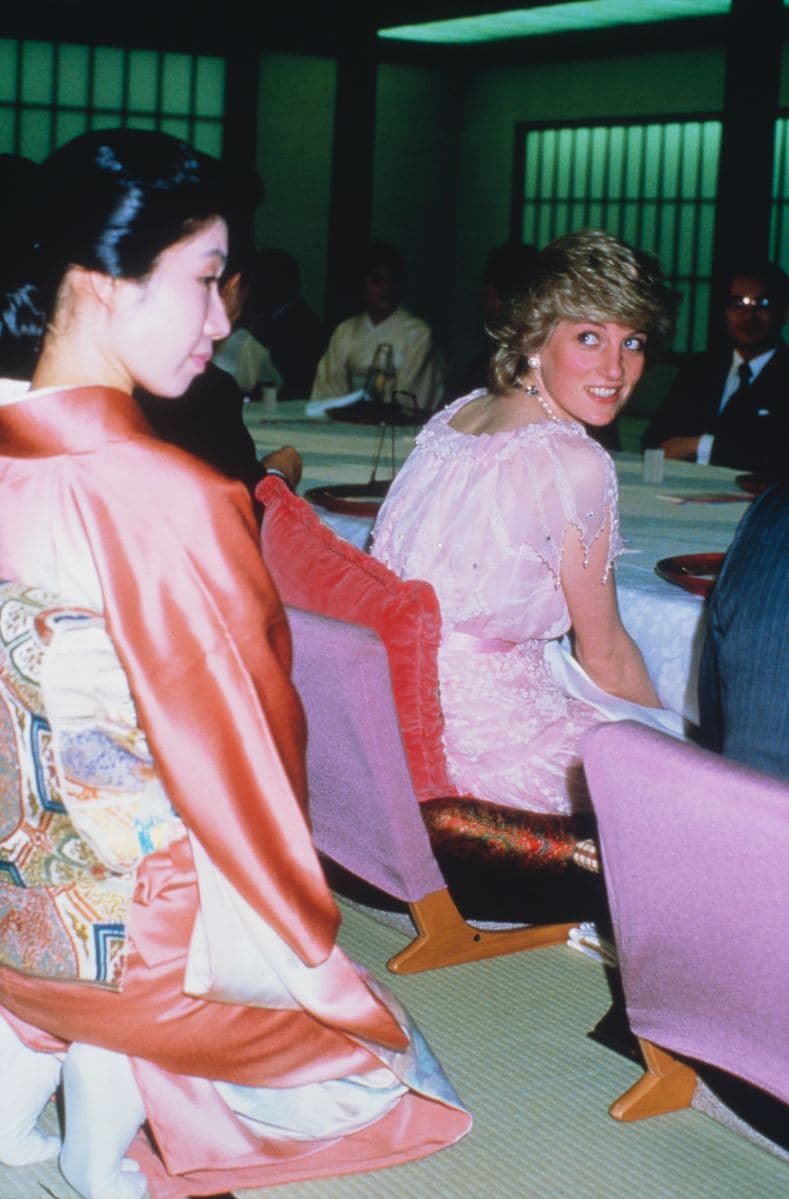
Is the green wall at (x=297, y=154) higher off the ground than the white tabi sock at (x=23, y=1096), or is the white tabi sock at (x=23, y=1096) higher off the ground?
the green wall at (x=297, y=154)

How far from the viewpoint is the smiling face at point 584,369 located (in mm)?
2338

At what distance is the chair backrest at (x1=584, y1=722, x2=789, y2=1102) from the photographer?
1358 mm

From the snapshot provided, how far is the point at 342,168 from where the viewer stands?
317 inches

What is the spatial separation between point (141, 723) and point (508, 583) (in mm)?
935

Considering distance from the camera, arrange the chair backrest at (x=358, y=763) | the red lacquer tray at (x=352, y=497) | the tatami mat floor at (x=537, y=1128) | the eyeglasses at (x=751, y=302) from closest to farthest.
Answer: the tatami mat floor at (x=537, y=1128) → the chair backrest at (x=358, y=763) → the red lacquer tray at (x=352, y=497) → the eyeglasses at (x=751, y=302)

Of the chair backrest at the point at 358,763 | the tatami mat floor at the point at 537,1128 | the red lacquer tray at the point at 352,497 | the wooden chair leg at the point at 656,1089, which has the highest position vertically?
the red lacquer tray at the point at 352,497

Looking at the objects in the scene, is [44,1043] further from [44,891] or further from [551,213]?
[551,213]

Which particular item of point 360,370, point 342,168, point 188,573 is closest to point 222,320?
point 188,573

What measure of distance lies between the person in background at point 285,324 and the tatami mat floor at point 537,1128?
502 centimetres

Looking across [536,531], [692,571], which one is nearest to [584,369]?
[536,531]

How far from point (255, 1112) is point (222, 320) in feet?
2.62

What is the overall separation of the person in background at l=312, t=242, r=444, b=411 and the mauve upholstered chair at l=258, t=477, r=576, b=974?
419 cm

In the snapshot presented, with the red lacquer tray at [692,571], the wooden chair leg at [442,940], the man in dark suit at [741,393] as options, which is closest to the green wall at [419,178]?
the man in dark suit at [741,393]

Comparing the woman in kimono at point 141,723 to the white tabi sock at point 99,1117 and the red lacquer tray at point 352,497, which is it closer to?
the white tabi sock at point 99,1117
